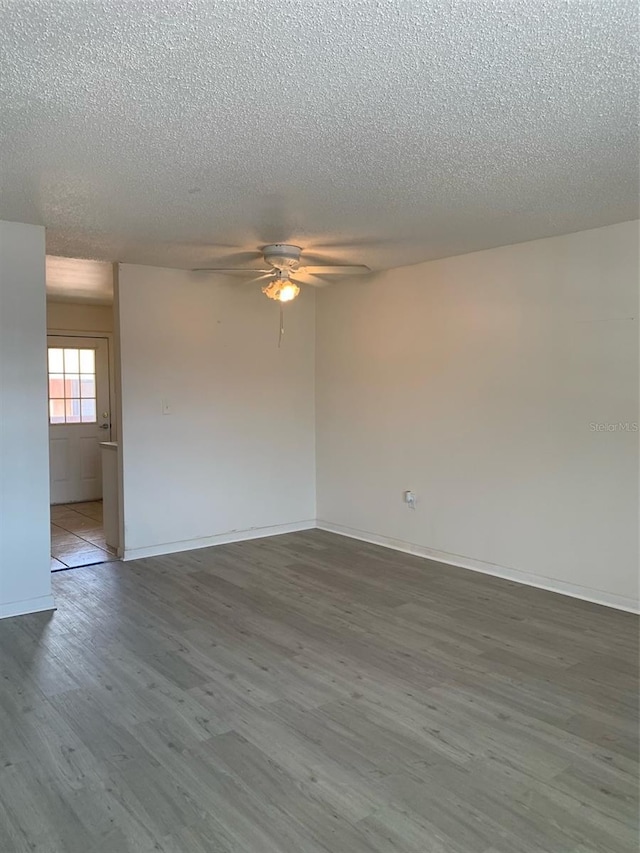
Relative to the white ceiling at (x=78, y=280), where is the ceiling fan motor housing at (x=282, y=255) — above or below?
below

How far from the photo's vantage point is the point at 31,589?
12.7 ft

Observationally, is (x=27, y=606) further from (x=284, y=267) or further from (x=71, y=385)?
(x=71, y=385)

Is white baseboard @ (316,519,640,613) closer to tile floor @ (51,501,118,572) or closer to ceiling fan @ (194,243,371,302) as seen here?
tile floor @ (51,501,118,572)

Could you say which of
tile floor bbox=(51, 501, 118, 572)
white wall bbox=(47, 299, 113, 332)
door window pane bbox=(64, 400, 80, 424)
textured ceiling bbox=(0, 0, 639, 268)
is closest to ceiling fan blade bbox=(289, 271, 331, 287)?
textured ceiling bbox=(0, 0, 639, 268)

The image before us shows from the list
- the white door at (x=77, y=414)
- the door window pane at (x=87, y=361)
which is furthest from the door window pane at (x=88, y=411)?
Result: the door window pane at (x=87, y=361)

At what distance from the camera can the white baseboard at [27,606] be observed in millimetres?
3775

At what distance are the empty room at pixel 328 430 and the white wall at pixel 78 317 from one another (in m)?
0.87

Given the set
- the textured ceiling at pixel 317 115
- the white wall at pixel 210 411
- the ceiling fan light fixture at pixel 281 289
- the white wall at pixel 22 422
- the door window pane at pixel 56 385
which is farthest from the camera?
the door window pane at pixel 56 385

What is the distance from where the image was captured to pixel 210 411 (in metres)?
5.41

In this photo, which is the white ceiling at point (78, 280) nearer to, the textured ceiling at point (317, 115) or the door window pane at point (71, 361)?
the door window pane at point (71, 361)

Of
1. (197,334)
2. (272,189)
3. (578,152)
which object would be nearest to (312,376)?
(197,334)

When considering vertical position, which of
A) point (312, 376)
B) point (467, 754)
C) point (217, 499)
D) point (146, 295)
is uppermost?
point (146, 295)

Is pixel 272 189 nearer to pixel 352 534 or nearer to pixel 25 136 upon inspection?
pixel 25 136

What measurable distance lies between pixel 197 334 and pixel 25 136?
9.40ft
